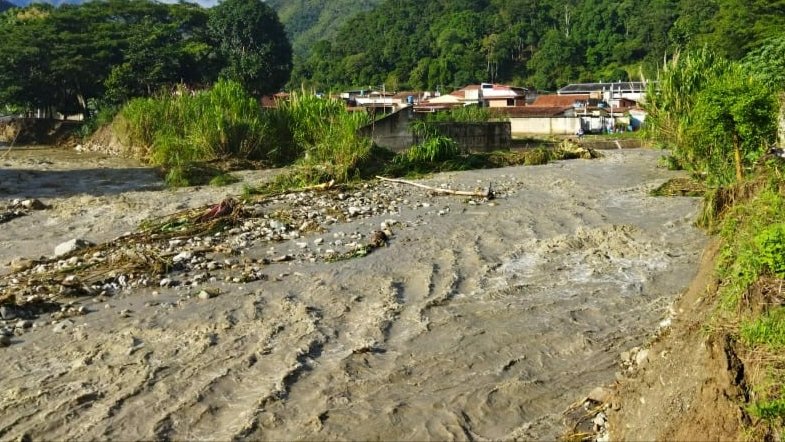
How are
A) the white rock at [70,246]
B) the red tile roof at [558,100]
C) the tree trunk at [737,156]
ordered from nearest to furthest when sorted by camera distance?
the white rock at [70,246] → the tree trunk at [737,156] → the red tile roof at [558,100]

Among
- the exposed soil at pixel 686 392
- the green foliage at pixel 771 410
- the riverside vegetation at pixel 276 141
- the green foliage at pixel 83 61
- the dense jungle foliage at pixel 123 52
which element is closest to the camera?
the green foliage at pixel 771 410

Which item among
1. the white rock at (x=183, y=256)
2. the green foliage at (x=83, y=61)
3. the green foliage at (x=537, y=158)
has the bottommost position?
the green foliage at (x=537, y=158)

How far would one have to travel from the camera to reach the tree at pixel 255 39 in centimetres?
4672

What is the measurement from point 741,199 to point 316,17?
568ft

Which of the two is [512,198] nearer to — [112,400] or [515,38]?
[112,400]

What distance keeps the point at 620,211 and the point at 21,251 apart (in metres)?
9.77

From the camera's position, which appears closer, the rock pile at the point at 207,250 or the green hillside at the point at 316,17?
the rock pile at the point at 207,250

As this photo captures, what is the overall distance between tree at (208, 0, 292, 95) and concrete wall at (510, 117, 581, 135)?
16.3 metres

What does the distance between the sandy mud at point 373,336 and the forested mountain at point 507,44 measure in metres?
62.2

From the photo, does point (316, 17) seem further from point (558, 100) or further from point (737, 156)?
point (737, 156)

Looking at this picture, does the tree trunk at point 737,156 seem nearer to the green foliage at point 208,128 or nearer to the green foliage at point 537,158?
the green foliage at point 537,158

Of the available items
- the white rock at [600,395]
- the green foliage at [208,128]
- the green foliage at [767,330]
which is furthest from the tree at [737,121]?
the green foliage at [208,128]

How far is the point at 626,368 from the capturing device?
19.6 feet

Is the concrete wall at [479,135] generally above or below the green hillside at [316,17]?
below
